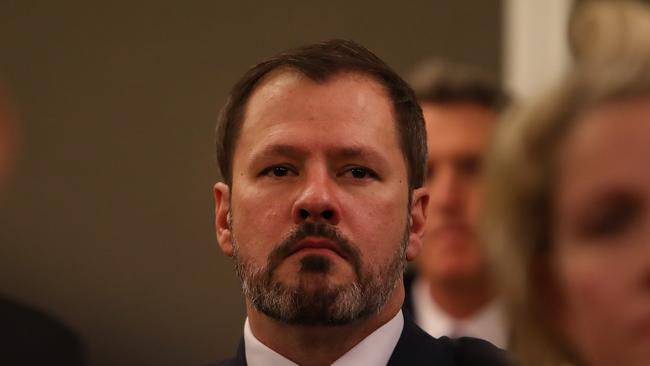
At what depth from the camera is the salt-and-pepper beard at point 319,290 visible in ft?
2.92

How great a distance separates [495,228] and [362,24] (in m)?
0.90

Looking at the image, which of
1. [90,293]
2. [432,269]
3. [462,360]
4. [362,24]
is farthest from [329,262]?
[90,293]

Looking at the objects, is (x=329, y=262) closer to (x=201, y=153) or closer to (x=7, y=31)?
(x=201, y=153)

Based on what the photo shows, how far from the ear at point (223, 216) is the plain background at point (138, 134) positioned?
0.86 ft

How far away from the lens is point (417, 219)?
0.97m

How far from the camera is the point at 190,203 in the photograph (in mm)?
1414

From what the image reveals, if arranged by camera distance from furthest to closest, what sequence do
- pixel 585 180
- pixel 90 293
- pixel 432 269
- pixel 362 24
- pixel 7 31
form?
1. pixel 7 31
2. pixel 90 293
3. pixel 362 24
4. pixel 432 269
5. pixel 585 180

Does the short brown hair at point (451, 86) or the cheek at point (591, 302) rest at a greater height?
the cheek at point (591, 302)

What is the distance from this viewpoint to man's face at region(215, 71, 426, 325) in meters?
0.89

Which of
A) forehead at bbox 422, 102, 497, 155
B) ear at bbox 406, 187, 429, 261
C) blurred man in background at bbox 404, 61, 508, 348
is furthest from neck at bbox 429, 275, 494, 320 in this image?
ear at bbox 406, 187, 429, 261

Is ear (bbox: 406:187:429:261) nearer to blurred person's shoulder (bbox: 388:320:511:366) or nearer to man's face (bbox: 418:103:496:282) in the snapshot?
blurred person's shoulder (bbox: 388:320:511:366)

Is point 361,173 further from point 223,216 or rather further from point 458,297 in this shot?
point 458,297

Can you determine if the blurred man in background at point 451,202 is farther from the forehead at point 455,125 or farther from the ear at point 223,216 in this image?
the ear at point 223,216

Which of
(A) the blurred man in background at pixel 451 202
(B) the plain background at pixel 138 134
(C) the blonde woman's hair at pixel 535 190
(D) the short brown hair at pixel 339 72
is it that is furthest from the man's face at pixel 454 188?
(C) the blonde woman's hair at pixel 535 190
